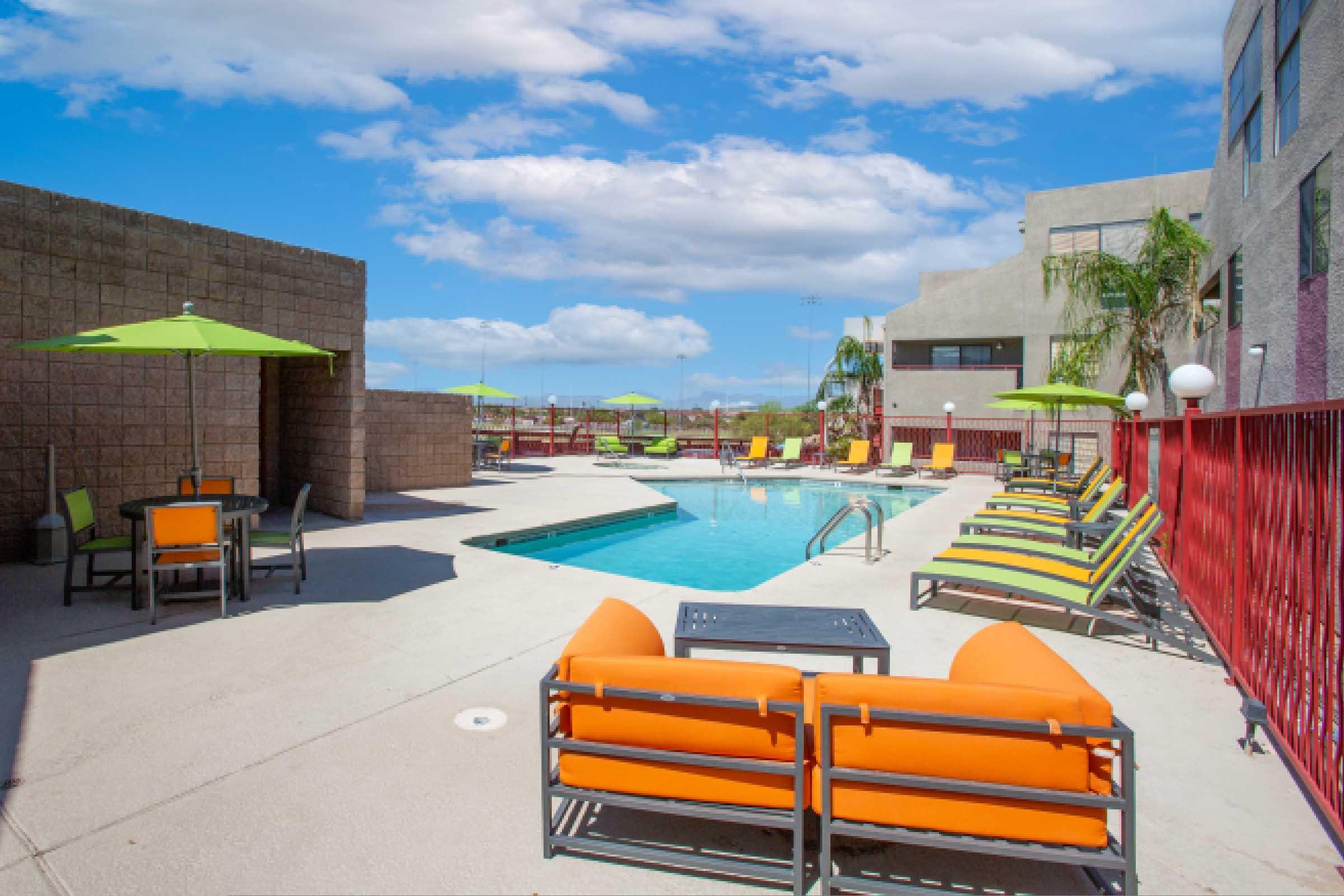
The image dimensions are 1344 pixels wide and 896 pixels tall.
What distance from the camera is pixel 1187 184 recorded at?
20.6 m

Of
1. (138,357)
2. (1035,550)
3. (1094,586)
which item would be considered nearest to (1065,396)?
(1035,550)

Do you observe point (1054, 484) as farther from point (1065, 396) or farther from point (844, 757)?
point (844, 757)

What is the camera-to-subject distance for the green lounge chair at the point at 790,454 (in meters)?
20.0

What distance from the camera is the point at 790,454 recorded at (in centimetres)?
2002

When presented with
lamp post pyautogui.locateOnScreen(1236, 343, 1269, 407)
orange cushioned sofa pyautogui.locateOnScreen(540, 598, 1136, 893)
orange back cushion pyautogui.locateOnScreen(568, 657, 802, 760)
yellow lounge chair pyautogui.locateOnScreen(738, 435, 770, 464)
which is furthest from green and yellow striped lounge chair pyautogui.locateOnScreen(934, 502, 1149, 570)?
yellow lounge chair pyautogui.locateOnScreen(738, 435, 770, 464)

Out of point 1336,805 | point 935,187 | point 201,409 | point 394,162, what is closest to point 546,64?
point 201,409

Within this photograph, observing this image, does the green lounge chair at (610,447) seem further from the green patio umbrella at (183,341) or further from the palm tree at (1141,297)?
the green patio umbrella at (183,341)

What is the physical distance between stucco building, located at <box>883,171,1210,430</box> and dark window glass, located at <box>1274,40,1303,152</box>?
9.41 meters

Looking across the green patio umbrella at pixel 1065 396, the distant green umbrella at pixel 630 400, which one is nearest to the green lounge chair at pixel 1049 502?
the green patio umbrella at pixel 1065 396

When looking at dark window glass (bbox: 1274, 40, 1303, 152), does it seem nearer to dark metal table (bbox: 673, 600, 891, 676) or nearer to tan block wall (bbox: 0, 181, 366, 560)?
dark metal table (bbox: 673, 600, 891, 676)

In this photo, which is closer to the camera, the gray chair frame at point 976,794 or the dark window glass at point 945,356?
the gray chair frame at point 976,794

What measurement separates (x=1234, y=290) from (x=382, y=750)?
17.1 metres

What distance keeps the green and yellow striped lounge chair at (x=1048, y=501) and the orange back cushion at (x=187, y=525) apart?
8028 mm

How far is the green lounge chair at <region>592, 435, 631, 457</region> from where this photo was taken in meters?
21.8
